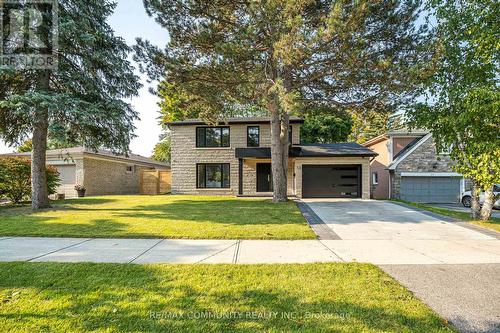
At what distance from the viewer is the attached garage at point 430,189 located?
18.4 m

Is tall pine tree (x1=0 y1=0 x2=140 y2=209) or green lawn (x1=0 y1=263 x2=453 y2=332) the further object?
tall pine tree (x1=0 y1=0 x2=140 y2=209)

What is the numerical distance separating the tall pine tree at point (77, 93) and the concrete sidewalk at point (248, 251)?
18.9ft

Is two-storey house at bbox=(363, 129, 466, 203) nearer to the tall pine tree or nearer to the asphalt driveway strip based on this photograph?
the asphalt driveway strip

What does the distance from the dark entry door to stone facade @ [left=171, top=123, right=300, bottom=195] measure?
1.38ft

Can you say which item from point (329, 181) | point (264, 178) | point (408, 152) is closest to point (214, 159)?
point (264, 178)

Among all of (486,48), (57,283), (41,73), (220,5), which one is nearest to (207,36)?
(220,5)

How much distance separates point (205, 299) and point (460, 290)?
3371 millimetres

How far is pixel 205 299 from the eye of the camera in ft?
10.2

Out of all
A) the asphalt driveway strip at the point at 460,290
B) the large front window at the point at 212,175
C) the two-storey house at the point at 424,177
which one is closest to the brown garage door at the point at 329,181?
the two-storey house at the point at 424,177

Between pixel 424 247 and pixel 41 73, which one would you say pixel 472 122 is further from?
pixel 41 73

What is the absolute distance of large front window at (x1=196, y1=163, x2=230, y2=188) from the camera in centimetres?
1853

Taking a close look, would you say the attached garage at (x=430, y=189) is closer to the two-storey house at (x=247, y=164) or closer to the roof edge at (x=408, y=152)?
the roof edge at (x=408, y=152)

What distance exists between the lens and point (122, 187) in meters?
21.9

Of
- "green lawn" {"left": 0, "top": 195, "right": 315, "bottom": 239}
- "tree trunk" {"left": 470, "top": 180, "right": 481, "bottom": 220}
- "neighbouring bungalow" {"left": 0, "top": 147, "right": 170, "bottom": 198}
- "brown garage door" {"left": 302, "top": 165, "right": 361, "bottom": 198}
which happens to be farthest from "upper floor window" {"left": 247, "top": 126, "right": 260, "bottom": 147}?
"tree trunk" {"left": 470, "top": 180, "right": 481, "bottom": 220}
